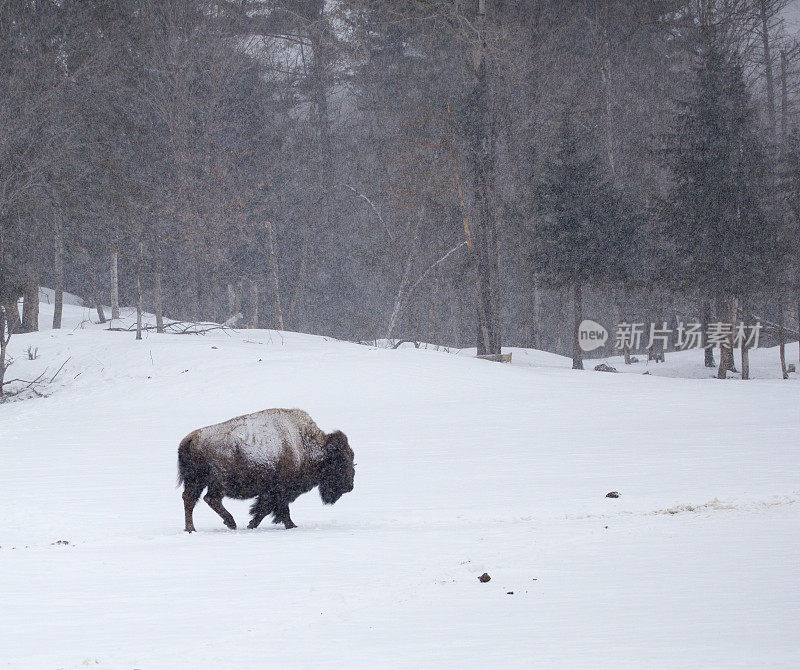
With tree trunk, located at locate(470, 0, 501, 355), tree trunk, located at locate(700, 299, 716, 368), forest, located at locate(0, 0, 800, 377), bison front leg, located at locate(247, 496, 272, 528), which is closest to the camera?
bison front leg, located at locate(247, 496, 272, 528)

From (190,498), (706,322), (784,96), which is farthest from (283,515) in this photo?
(784,96)

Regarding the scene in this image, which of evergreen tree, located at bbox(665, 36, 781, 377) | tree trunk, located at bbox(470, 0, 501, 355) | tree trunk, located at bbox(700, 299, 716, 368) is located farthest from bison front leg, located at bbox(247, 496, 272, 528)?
tree trunk, located at bbox(700, 299, 716, 368)

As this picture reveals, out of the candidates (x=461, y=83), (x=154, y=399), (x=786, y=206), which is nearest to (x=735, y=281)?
(x=786, y=206)

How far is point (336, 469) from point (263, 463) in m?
0.88

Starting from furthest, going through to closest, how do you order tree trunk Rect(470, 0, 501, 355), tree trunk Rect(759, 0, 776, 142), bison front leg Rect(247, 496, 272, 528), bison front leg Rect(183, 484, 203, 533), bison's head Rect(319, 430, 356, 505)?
tree trunk Rect(759, 0, 776, 142)
tree trunk Rect(470, 0, 501, 355)
bison's head Rect(319, 430, 356, 505)
bison front leg Rect(247, 496, 272, 528)
bison front leg Rect(183, 484, 203, 533)

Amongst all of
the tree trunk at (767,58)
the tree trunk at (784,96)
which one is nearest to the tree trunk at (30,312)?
the tree trunk at (767,58)

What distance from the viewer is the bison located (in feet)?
30.7

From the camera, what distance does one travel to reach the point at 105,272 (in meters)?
48.5

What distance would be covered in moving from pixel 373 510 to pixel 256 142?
117 ft

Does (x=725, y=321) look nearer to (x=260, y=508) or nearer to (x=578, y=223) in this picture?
(x=578, y=223)

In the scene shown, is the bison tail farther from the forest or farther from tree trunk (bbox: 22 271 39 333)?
tree trunk (bbox: 22 271 39 333)

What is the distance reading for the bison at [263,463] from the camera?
9352 mm

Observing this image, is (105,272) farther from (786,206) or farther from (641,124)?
(786,206)

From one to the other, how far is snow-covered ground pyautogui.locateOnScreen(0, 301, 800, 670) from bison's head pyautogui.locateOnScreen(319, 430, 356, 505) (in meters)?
0.41
